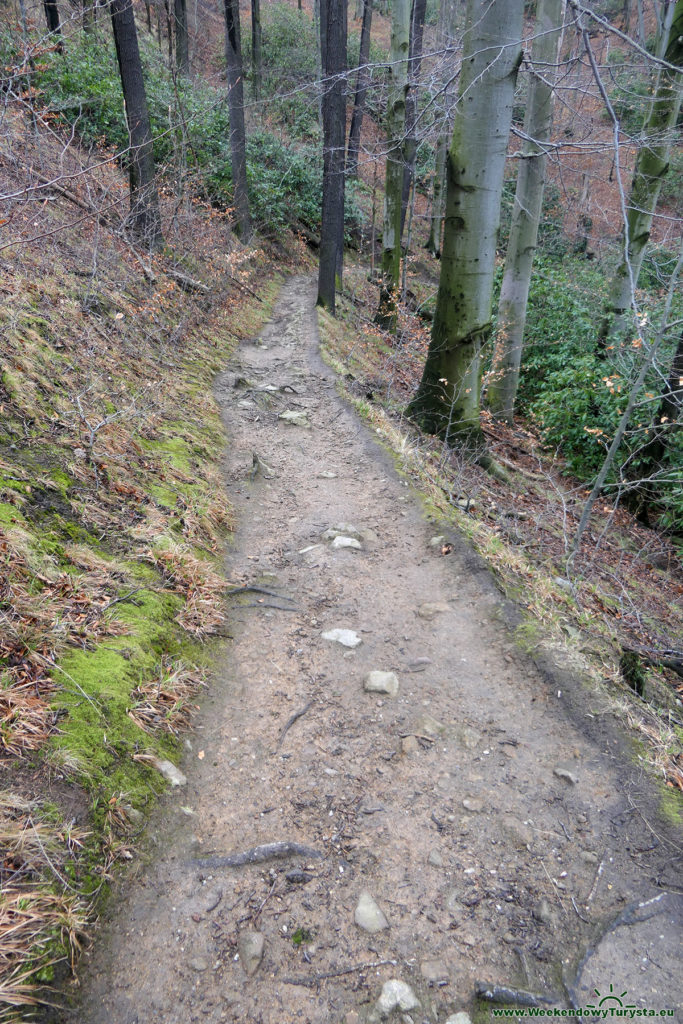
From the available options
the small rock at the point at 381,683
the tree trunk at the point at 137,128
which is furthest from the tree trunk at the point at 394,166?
the small rock at the point at 381,683

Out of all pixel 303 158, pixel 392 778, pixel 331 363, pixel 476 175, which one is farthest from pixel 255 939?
pixel 303 158

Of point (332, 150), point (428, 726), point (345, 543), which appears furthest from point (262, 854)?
point (332, 150)

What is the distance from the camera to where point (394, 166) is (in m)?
13.0

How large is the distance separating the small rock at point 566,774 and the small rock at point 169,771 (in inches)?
73.5

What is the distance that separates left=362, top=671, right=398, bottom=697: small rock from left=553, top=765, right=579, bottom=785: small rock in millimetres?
953

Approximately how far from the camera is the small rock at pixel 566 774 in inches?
112

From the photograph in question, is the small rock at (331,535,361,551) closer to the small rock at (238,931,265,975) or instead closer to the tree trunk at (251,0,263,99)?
the small rock at (238,931,265,975)

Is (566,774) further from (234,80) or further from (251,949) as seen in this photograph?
(234,80)

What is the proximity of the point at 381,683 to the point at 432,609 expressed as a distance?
34.0 inches

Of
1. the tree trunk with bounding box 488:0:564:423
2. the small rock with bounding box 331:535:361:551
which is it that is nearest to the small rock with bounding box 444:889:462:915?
the small rock with bounding box 331:535:361:551

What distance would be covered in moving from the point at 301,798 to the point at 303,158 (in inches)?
933

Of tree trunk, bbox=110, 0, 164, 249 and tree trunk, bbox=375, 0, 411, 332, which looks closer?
tree trunk, bbox=110, 0, 164, 249

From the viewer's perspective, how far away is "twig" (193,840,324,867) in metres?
2.41

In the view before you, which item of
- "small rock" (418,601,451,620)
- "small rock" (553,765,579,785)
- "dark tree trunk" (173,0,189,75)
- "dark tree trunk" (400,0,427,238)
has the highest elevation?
"dark tree trunk" (173,0,189,75)
